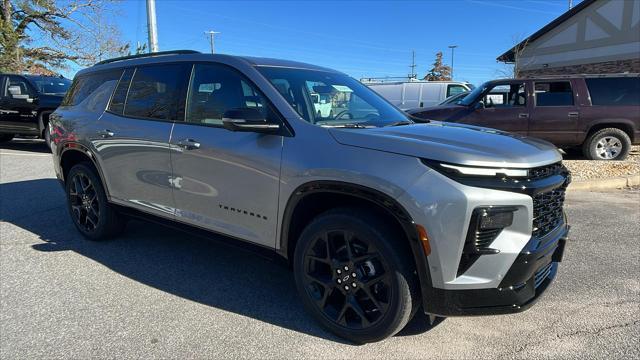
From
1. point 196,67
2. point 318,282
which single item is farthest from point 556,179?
point 196,67

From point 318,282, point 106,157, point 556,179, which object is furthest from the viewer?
point 106,157

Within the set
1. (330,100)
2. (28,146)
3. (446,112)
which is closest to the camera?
(330,100)

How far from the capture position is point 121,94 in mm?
4457

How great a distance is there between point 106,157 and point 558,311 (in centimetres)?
412

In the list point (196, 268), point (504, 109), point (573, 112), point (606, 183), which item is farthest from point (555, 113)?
point (196, 268)

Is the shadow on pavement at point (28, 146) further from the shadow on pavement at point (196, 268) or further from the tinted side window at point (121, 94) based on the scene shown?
the tinted side window at point (121, 94)

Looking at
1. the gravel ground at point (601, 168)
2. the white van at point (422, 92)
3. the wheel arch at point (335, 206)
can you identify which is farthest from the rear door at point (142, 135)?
the white van at point (422, 92)

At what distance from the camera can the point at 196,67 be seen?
12.6ft

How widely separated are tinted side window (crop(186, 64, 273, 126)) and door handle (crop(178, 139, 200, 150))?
0.57 feet

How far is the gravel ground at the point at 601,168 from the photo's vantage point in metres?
7.91

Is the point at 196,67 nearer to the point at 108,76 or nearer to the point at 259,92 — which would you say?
the point at 259,92

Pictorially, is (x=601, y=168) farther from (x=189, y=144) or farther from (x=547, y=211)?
(x=189, y=144)

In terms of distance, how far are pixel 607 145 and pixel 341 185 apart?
8.87 metres

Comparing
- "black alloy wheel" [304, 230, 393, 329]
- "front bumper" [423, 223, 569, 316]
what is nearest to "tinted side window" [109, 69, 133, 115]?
"black alloy wheel" [304, 230, 393, 329]
